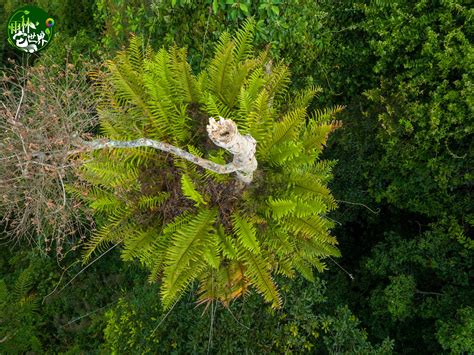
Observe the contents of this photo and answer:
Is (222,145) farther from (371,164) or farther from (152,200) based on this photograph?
(371,164)

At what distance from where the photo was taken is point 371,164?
16.2ft

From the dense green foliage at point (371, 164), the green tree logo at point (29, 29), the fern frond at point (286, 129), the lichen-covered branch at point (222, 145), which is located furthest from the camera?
the green tree logo at point (29, 29)

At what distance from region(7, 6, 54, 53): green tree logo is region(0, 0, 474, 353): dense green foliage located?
38.8 inches

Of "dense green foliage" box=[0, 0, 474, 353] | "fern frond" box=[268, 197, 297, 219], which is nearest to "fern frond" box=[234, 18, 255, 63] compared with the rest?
"dense green foliage" box=[0, 0, 474, 353]

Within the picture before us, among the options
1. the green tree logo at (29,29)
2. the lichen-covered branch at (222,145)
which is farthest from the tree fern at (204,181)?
the green tree logo at (29,29)

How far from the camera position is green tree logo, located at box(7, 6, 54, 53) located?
5434 mm

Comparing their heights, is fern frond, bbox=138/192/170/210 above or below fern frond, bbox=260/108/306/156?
below

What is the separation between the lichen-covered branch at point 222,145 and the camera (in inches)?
99.0

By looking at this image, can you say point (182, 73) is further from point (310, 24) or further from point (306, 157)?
point (310, 24)

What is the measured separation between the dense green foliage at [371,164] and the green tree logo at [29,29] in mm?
986

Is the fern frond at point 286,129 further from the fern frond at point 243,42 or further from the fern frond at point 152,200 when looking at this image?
the fern frond at point 152,200

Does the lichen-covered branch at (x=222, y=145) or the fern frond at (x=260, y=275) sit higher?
the lichen-covered branch at (x=222, y=145)

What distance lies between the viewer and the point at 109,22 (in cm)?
523

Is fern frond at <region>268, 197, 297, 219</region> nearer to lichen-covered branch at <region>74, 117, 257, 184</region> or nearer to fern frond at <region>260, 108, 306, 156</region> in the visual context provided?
lichen-covered branch at <region>74, 117, 257, 184</region>
